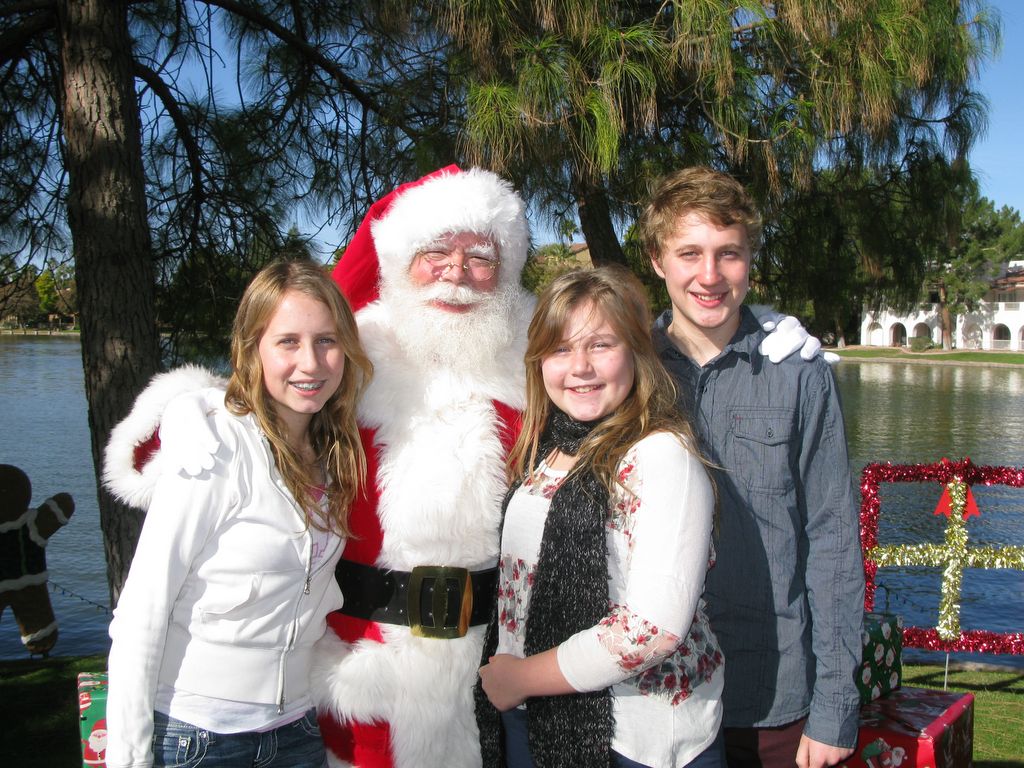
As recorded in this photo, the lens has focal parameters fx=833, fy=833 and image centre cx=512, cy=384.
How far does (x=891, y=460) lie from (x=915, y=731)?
888 centimetres

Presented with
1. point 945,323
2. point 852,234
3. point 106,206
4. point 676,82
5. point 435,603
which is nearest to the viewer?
point 435,603

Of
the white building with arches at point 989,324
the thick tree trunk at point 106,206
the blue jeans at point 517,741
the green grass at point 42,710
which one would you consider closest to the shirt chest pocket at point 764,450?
the blue jeans at point 517,741

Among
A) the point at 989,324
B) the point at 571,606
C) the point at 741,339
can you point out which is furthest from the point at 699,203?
the point at 989,324

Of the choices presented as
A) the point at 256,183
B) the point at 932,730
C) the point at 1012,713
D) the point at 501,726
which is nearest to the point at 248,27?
the point at 256,183

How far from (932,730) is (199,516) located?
1.73m

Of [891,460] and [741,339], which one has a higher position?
[741,339]

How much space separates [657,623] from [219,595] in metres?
0.77

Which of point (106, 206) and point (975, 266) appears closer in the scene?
point (106, 206)

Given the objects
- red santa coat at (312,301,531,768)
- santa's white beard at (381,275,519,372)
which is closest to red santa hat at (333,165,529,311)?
santa's white beard at (381,275,519,372)

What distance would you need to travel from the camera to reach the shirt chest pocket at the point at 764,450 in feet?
5.06

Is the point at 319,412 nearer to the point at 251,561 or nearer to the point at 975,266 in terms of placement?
the point at 251,561

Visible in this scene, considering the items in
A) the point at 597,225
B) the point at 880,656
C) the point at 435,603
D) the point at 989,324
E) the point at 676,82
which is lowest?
the point at 880,656

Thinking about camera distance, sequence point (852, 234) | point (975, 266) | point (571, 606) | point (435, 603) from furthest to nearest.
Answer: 1. point (975, 266)
2. point (852, 234)
3. point (435, 603)
4. point (571, 606)

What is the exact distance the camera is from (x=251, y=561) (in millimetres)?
1503
